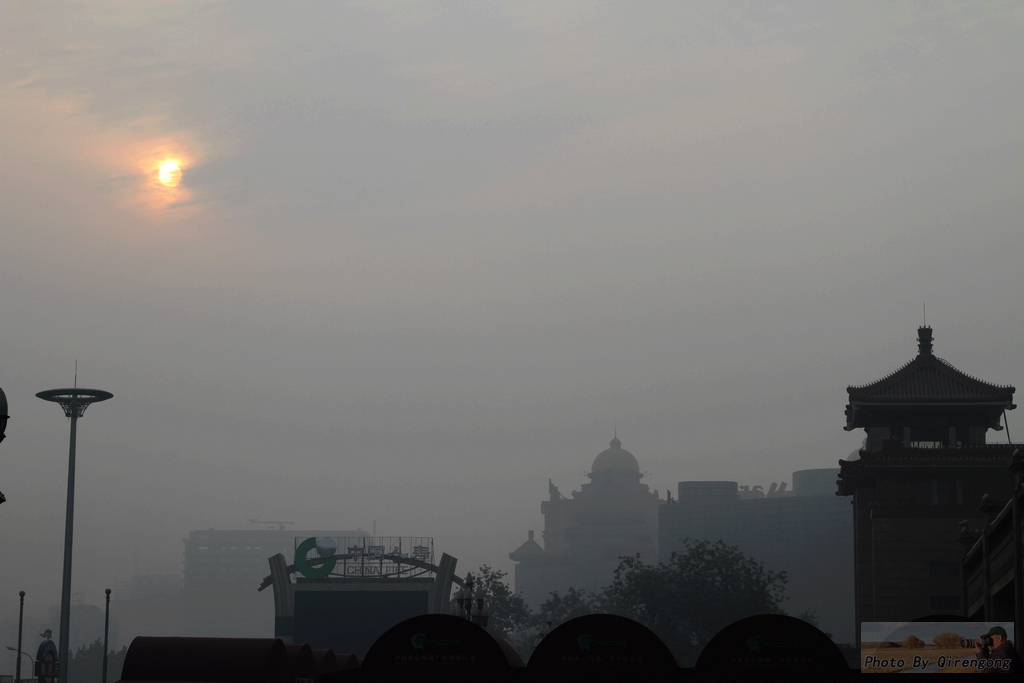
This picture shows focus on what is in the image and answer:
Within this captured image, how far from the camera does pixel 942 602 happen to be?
3036 inches

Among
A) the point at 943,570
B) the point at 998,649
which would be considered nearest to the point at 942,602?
the point at 943,570

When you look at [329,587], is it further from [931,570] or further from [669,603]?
[931,570]

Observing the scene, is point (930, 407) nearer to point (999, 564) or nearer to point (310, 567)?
point (999, 564)

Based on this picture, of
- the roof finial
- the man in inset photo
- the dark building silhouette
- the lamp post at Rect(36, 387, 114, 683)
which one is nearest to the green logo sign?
the lamp post at Rect(36, 387, 114, 683)

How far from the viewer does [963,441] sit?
8231 cm


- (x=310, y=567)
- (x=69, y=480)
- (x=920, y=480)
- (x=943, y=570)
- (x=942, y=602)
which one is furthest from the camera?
(x=310, y=567)

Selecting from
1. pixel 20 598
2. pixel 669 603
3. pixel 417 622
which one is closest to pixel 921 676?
pixel 417 622

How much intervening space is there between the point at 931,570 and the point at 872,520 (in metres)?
4.65

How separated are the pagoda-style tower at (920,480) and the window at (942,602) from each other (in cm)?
6

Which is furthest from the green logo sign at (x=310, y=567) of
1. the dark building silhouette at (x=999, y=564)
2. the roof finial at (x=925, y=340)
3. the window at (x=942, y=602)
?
the dark building silhouette at (x=999, y=564)

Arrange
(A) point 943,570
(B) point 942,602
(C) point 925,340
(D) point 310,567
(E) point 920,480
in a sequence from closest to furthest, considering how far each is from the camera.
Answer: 1. (B) point 942,602
2. (A) point 943,570
3. (E) point 920,480
4. (C) point 925,340
5. (D) point 310,567

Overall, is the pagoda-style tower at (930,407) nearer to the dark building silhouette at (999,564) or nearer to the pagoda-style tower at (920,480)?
the pagoda-style tower at (920,480)

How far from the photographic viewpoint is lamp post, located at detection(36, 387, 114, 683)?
52.0 m

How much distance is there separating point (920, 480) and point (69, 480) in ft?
171
